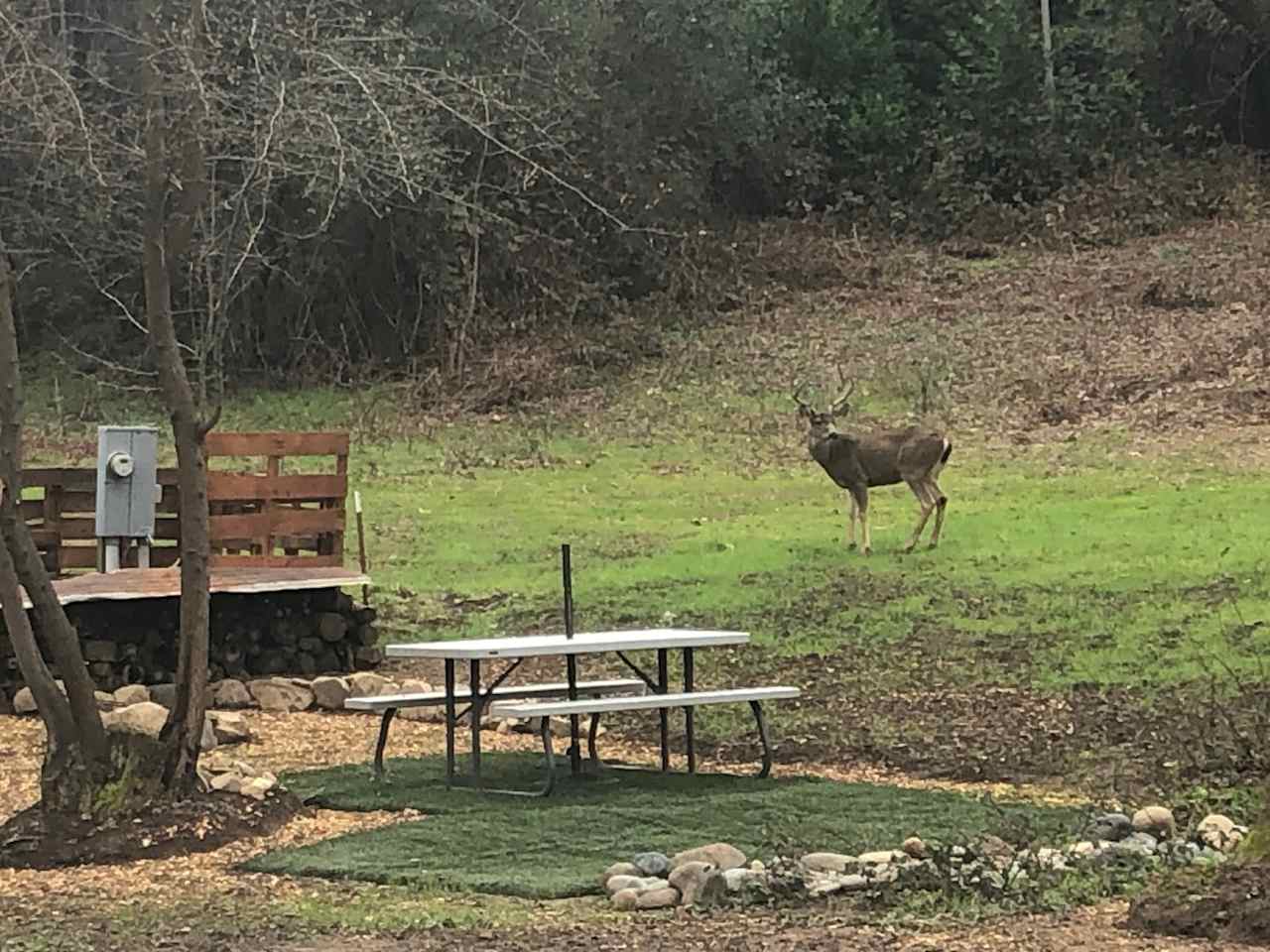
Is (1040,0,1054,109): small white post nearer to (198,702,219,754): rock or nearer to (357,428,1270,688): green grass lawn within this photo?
(357,428,1270,688): green grass lawn

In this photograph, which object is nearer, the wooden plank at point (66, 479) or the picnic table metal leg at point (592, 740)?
the picnic table metal leg at point (592, 740)

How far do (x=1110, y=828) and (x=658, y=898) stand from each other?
1.84 metres

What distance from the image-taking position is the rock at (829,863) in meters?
7.34

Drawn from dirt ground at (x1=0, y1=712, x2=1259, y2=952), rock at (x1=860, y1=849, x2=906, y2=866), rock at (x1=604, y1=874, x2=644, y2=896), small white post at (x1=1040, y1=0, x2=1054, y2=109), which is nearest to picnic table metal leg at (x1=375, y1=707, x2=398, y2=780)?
dirt ground at (x1=0, y1=712, x2=1259, y2=952)

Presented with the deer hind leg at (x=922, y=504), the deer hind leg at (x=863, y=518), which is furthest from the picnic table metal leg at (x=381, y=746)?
the deer hind leg at (x=922, y=504)

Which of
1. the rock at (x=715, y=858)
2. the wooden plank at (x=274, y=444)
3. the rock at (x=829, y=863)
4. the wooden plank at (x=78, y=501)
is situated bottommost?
the rock at (x=715, y=858)

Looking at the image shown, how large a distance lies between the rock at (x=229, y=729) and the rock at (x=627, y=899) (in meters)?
5.10

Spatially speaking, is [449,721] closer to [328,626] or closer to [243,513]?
[328,626]

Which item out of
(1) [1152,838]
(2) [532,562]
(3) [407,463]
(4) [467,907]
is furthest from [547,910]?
(3) [407,463]

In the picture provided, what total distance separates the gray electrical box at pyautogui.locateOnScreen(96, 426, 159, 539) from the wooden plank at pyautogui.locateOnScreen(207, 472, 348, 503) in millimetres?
612

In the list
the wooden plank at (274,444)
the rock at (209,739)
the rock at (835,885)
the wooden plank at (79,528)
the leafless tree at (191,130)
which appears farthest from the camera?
the wooden plank at (274,444)

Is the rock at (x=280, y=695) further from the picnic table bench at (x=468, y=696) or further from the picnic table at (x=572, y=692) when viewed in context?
the picnic table at (x=572, y=692)

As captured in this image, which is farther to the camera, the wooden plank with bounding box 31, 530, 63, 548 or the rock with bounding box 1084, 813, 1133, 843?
the wooden plank with bounding box 31, 530, 63, 548

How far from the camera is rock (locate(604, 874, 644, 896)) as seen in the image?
733 centimetres
